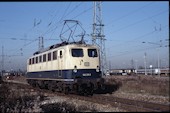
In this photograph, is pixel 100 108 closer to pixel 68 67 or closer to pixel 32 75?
pixel 68 67

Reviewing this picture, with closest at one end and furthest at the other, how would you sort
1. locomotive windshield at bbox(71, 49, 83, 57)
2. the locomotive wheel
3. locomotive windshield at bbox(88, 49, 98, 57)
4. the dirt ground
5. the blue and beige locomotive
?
1. the dirt ground
2. the blue and beige locomotive
3. locomotive windshield at bbox(71, 49, 83, 57)
4. locomotive windshield at bbox(88, 49, 98, 57)
5. the locomotive wheel

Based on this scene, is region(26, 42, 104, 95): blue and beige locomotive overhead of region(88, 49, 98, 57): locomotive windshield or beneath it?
beneath

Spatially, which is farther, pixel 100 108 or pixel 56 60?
pixel 56 60

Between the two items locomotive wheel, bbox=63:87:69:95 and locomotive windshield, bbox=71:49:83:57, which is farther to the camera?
locomotive wheel, bbox=63:87:69:95

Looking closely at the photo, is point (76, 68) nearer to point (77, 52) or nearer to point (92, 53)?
point (77, 52)

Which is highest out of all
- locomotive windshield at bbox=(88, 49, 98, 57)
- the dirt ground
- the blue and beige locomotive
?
locomotive windshield at bbox=(88, 49, 98, 57)

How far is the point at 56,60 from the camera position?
2086 cm

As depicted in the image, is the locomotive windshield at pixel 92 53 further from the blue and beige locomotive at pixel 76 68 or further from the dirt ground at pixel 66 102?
the dirt ground at pixel 66 102

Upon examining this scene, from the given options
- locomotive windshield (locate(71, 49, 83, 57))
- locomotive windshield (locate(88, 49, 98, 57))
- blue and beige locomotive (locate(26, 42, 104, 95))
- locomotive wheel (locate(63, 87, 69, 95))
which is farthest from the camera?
locomotive wheel (locate(63, 87, 69, 95))

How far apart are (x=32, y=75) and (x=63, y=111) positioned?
59.0 ft

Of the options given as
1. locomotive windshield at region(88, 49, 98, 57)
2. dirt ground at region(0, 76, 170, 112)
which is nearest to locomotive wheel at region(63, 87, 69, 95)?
dirt ground at region(0, 76, 170, 112)

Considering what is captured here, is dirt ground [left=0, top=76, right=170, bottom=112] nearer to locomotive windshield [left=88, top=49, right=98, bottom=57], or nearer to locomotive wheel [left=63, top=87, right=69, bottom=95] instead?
locomotive wheel [left=63, top=87, right=69, bottom=95]

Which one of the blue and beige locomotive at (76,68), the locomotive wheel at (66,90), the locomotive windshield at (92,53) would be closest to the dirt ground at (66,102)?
the blue and beige locomotive at (76,68)

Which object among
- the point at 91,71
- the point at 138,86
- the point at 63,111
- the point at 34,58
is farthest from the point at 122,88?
the point at 63,111
